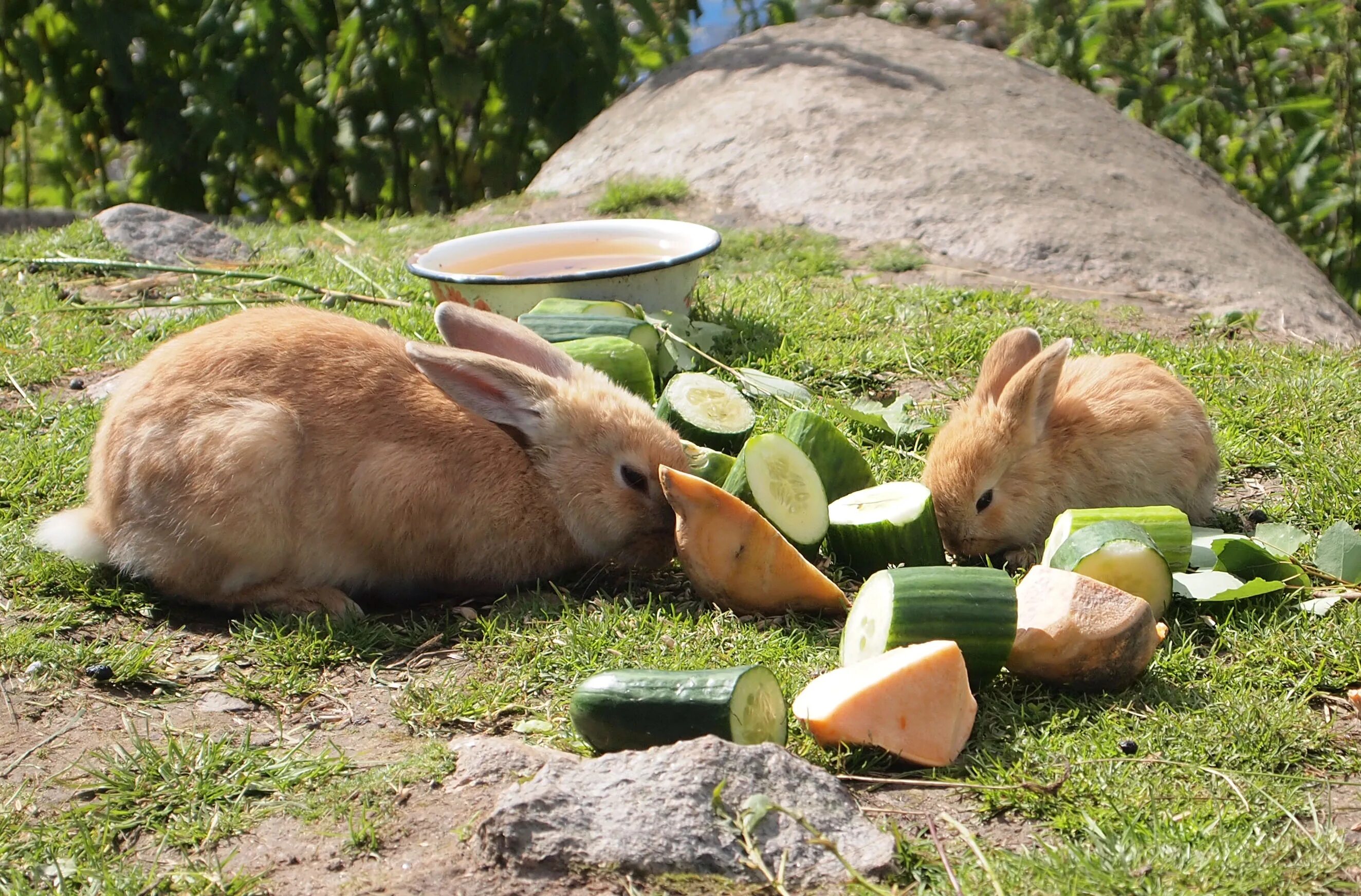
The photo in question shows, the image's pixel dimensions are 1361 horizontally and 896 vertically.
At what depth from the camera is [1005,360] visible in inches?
152

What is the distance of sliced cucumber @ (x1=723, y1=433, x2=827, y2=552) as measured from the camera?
3506 mm

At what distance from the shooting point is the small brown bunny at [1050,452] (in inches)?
144

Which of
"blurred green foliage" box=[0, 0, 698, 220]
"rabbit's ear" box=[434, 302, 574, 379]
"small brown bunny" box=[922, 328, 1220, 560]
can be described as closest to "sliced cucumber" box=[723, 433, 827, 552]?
"small brown bunny" box=[922, 328, 1220, 560]

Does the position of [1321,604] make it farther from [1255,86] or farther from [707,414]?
[1255,86]

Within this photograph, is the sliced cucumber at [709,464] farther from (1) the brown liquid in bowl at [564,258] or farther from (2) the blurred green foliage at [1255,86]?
(2) the blurred green foliage at [1255,86]

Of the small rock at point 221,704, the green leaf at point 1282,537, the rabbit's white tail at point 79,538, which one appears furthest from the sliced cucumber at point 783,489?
the rabbit's white tail at point 79,538

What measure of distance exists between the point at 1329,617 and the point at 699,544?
1.57m

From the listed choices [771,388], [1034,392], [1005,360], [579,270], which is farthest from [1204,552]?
[579,270]

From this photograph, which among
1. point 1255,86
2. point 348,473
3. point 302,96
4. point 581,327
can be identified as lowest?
point 348,473

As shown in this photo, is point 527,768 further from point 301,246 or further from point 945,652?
point 301,246

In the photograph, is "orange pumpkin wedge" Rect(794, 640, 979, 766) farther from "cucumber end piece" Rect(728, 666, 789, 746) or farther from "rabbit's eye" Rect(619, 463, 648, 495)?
"rabbit's eye" Rect(619, 463, 648, 495)

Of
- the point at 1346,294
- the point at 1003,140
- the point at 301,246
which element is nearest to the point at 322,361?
the point at 301,246

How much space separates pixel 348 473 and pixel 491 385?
0.47m

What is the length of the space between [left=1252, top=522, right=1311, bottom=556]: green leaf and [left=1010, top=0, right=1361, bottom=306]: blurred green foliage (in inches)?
190
